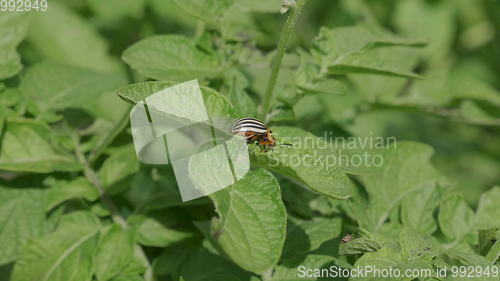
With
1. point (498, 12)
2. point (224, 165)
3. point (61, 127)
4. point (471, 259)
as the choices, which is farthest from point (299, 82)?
point (498, 12)

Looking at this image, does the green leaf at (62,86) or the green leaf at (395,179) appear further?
the green leaf at (62,86)

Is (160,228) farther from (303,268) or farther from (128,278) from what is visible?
(303,268)

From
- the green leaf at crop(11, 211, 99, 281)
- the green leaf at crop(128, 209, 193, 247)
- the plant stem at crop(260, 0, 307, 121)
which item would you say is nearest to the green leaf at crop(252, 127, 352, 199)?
the plant stem at crop(260, 0, 307, 121)

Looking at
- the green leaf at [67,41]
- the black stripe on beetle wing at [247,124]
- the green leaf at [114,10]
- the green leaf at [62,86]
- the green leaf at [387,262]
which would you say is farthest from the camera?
the green leaf at [114,10]

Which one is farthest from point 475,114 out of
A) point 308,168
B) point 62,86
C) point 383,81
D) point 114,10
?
point 114,10

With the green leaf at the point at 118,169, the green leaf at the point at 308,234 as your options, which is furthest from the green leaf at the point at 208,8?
the green leaf at the point at 308,234

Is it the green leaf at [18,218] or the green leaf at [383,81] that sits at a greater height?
the green leaf at [383,81]

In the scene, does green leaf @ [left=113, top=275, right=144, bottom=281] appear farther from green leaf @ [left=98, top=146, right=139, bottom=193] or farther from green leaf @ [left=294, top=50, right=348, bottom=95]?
green leaf @ [left=294, top=50, right=348, bottom=95]

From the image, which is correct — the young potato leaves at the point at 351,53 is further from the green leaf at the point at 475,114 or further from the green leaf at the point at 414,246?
the green leaf at the point at 475,114
